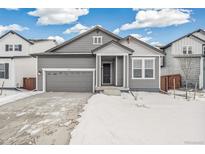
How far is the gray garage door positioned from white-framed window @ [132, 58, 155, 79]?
2.52 meters

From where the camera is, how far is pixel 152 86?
11.9 metres

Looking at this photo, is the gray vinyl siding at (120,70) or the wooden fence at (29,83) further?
the wooden fence at (29,83)

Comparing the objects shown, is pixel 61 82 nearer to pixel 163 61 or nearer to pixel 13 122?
pixel 13 122

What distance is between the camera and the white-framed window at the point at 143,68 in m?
11.9

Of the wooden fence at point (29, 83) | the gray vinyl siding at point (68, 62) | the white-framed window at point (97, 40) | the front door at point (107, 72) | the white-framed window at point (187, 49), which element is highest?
the white-framed window at point (97, 40)

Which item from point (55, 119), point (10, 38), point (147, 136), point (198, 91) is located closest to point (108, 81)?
point (198, 91)

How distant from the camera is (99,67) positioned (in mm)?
11430

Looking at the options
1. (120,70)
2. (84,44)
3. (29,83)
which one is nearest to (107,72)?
(120,70)

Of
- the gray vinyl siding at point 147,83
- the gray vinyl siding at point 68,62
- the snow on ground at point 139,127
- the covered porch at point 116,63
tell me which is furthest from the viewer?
the gray vinyl siding at point 147,83

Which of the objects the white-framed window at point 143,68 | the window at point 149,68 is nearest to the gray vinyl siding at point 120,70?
the white-framed window at point 143,68

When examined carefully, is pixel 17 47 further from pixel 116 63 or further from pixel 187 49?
pixel 187 49

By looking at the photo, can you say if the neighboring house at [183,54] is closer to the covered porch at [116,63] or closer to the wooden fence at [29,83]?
the covered porch at [116,63]
